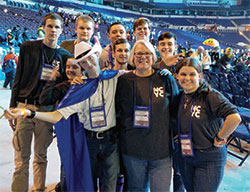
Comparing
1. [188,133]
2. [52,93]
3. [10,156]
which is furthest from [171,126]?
[10,156]

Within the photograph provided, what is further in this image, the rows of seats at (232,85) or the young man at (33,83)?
the rows of seats at (232,85)

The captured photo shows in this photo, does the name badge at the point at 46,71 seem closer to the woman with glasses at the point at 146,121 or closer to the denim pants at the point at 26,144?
the denim pants at the point at 26,144

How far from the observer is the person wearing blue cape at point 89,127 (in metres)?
1.62

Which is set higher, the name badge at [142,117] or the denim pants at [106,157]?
the name badge at [142,117]

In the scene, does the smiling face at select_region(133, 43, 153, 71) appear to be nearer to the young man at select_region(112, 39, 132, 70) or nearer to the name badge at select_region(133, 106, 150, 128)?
the name badge at select_region(133, 106, 150, 128)

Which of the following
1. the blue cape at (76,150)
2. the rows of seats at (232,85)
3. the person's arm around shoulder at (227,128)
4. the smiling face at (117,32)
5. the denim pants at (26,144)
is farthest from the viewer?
the rows of seats at (232,85)

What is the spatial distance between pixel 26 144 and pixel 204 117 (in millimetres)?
1557

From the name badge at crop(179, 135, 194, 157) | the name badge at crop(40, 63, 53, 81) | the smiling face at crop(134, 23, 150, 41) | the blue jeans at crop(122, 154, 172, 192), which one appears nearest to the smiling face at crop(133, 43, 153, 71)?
the name badge at crop(179, 135, 194, 157)

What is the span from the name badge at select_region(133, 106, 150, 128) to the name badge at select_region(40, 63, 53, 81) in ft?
3.04

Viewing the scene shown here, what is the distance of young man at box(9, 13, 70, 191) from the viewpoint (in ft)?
6.59

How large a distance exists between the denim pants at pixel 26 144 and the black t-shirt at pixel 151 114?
85 cm

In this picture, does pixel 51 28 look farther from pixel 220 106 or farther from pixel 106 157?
pixel 220 106

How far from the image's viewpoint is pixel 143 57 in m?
1.55

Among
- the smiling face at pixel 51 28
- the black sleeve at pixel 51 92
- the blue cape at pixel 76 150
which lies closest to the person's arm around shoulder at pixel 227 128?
the blue cape at pixel 76 150
